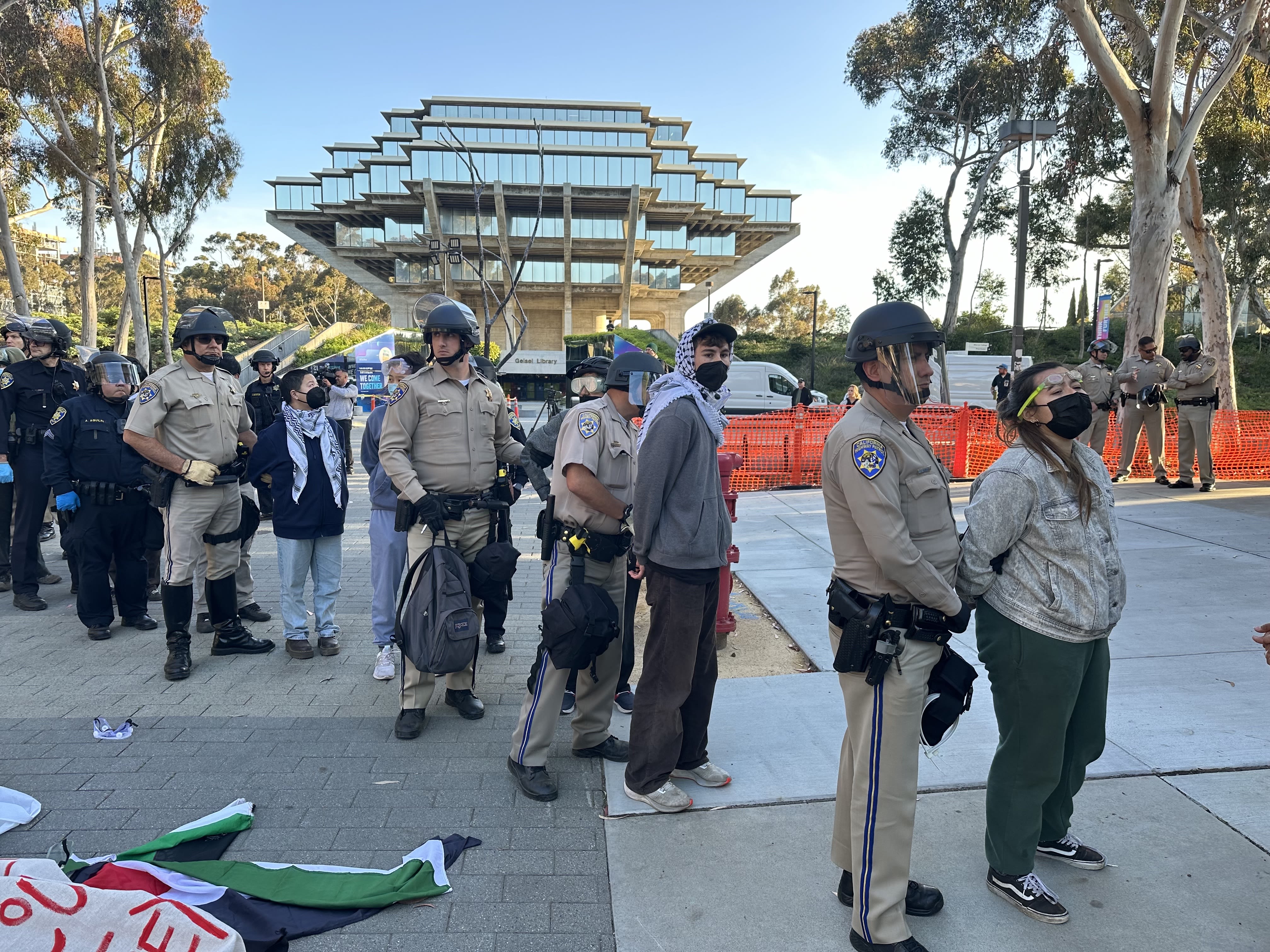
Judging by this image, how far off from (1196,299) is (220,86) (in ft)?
159

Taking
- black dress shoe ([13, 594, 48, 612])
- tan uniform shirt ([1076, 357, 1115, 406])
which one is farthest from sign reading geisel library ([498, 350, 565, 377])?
black dress shoe ([13, 594, 48, 612])

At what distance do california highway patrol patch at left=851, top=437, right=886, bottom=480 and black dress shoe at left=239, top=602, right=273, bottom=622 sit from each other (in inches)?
206

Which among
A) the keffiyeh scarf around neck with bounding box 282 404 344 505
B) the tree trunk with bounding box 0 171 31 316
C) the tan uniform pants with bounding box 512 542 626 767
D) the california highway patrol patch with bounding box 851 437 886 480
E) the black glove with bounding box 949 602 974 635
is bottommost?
the tan uniform pants with bounding box 512 542 626 767

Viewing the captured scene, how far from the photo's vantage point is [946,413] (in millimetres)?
13430

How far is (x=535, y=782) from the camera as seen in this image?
11.4ft

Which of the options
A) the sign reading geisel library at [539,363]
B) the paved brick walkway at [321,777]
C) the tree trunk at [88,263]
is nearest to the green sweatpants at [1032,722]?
the paved brick walkway at [321,777]

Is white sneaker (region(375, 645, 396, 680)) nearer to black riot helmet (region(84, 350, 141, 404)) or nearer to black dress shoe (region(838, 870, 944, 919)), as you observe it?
black riot helmet (region(84, 350, 141, 404))

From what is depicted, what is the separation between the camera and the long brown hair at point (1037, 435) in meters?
2.55

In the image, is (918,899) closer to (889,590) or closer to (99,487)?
(889,590)

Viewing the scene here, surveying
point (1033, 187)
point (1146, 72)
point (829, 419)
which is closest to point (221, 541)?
point (829, 419)

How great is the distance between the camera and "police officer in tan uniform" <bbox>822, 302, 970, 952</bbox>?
2.39 meters

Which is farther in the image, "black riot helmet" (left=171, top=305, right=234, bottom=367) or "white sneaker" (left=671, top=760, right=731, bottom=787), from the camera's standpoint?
"black riot helmet" (left=171, top=305, right=234, bottom=367)

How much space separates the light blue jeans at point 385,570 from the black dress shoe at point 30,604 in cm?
320

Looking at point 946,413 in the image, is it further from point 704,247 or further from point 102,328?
point 102,328
